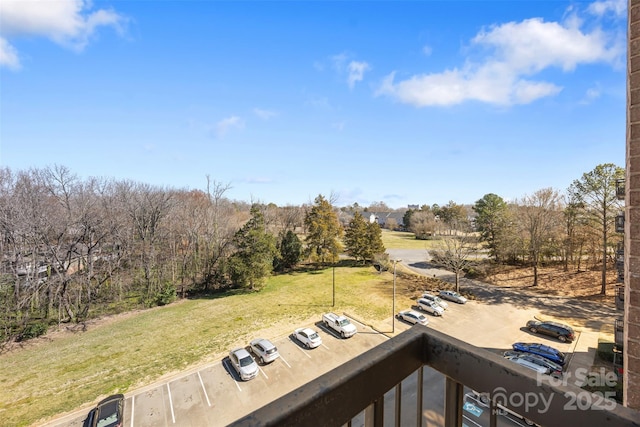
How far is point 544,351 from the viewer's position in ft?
31.7

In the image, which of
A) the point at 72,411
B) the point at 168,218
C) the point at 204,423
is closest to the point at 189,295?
A: the point at 168,218

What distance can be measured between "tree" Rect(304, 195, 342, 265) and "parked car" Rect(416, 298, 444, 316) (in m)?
9.01

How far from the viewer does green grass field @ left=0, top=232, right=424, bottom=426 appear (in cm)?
864

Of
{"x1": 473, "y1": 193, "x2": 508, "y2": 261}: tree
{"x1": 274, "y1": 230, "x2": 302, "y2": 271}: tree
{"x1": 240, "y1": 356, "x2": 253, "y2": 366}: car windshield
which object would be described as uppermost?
{"x1": 473, "y1": 193, "x2": 508, "y2": 261}: tree

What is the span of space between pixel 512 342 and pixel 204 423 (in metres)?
11.3

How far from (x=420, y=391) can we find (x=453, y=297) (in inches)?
645

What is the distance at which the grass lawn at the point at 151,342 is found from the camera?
28.3 ft

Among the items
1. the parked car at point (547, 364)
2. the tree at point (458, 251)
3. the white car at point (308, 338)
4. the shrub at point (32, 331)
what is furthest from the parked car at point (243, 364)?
the tree at point (458, 251)

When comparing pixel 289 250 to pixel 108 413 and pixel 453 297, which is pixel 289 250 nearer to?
pixel 453 297

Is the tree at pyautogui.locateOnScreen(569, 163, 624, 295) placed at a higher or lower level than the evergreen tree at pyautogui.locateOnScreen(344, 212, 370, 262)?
higher

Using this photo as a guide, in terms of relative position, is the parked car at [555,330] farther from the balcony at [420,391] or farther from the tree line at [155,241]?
the balcony at [420,391]

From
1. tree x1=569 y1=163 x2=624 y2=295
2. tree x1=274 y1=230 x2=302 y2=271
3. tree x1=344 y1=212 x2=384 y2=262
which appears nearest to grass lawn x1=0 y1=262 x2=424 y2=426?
tree x1=274 y1=230 x2=302 y2=271

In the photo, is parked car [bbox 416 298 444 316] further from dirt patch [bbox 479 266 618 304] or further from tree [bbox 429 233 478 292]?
dirt patch [bbox 479 266 618 304]

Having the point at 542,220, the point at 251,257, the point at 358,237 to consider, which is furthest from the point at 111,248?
the point at 542,220
